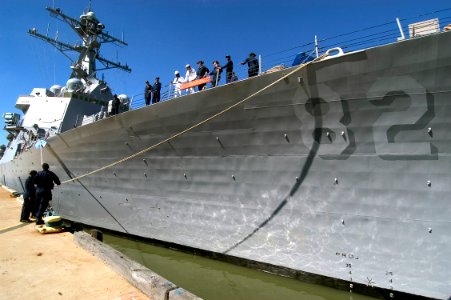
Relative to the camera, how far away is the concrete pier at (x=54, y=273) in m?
3.53

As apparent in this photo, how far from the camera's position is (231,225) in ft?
20.7

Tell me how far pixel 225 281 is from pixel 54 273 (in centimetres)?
297

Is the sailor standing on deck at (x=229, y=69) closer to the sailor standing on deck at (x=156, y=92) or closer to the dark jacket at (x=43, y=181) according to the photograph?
the sailor standing on deck at (x=156, y=92)

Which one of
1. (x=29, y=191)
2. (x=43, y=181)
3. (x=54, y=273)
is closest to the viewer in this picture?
(x=54, y=273)

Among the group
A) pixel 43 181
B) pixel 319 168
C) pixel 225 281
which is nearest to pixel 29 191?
pixel 43 181

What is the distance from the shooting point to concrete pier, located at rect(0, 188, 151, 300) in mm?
3529

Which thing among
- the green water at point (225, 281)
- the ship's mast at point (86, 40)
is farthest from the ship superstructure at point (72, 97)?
the green water at point (225, 281)

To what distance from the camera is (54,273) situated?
4215mm

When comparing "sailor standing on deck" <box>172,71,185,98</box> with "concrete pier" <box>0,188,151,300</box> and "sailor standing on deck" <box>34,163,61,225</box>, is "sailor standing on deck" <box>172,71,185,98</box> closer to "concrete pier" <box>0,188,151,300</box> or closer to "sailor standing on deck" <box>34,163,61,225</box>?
"sailor standing on deck" <box>34,163,61,225</box>

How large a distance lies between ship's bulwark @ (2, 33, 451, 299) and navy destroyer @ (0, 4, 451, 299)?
2cm

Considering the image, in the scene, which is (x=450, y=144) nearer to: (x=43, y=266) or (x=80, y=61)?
(x=43, y=266)

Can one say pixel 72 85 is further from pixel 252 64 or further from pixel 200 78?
pixel 252 64

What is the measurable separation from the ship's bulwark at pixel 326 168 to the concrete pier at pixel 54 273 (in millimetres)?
2515

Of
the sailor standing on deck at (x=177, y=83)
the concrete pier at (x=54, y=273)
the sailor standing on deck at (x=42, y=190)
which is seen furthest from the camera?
the sailor standing on deck at (x=42, y=190)
